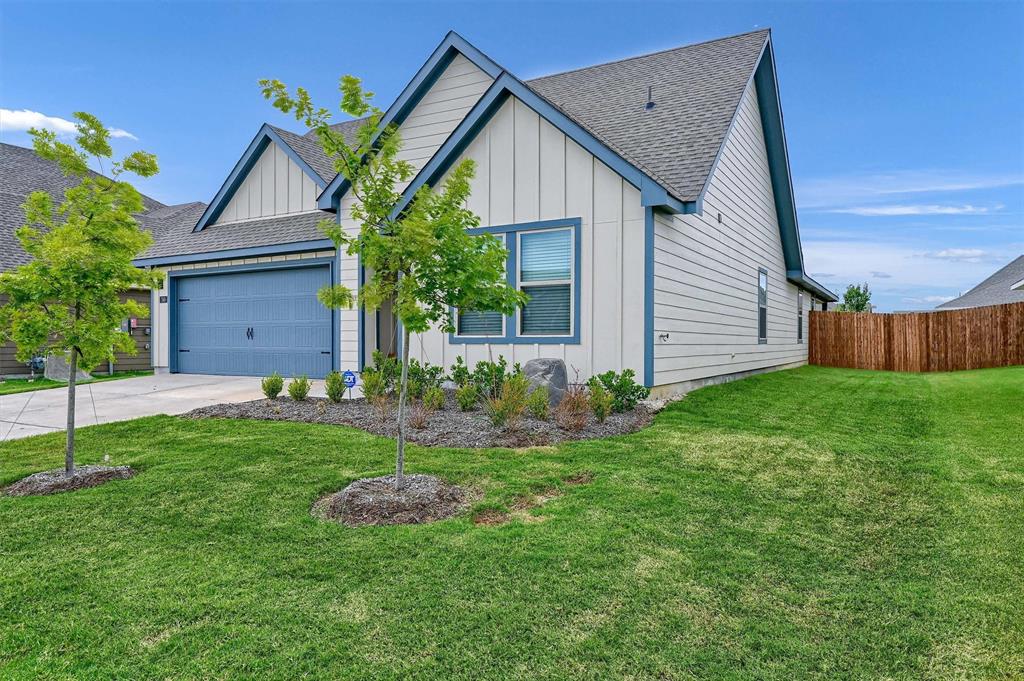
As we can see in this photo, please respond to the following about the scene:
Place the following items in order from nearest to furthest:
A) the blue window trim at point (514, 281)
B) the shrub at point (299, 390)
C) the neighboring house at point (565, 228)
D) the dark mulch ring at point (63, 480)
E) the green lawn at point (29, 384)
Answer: the dark mulch ring at point (63, 480), the neighboring house at point (565, 228), the blue window trim at point (514, 281), the shrub at point (299, 390), the green lawn at point (29, 384)

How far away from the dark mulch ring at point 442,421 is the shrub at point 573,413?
0.07m

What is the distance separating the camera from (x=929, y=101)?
57.9 ft

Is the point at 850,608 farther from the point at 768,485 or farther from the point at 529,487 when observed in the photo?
the point at 529,487

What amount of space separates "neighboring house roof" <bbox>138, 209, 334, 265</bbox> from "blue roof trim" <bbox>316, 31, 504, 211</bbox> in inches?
42.7

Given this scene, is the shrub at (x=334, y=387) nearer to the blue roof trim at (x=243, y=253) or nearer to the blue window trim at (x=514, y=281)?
the blue window trim at (x=514, y=281)

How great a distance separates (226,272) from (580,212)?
27.6 ft

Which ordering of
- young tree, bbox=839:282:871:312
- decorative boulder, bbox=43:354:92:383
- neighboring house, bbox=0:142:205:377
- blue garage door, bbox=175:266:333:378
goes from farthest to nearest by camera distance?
young tree, bbox=839:282:871:312, neighboring house, bbox=0:142:205:377, decorative boulder, bbox=43:354:92:383, blue garage door, bbox=175:266:333:378

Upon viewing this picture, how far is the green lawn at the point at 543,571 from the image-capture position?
2.28m

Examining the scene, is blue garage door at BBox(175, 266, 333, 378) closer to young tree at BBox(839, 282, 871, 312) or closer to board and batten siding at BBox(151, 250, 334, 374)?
board and batten siding at BBox(151, 250, 334, 374)

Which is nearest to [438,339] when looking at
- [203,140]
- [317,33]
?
[317,33]

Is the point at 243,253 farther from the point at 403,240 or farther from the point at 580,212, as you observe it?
the point at 403,240

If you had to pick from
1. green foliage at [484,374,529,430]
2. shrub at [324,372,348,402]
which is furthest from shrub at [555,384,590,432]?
shrub at [324,372,348,402]

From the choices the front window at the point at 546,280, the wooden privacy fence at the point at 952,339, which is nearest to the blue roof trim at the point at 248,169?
the front window at the point at 546,280

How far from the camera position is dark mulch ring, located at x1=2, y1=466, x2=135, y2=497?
452 centimetres
